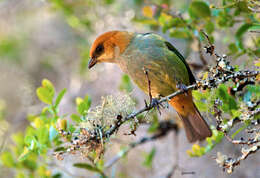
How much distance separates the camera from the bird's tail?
Answer: 272 cm

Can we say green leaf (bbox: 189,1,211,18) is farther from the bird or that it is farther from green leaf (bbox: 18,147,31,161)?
green leaf (bbox: 18,147,31,161)

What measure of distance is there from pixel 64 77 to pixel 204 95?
455cm

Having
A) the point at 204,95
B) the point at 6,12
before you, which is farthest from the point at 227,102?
the point at 6,12

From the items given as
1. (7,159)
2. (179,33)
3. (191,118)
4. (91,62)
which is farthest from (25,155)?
(179,33)

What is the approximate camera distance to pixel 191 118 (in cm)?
283

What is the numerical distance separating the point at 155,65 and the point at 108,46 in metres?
0.55

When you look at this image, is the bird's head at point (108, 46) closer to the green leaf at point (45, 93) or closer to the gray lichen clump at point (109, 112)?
the green leaf at point (45, 93)

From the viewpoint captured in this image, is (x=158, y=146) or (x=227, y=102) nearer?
(x=227, y=102)

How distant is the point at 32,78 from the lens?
253 inches

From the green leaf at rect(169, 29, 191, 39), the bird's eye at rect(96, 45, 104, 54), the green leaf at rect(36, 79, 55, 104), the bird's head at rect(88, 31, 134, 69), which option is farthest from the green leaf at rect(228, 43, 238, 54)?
the green leaf at rect(36, 79, 55, 104)

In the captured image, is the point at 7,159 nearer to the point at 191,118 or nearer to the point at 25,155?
the point at 25,155

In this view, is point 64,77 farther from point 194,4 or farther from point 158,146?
point 194,4

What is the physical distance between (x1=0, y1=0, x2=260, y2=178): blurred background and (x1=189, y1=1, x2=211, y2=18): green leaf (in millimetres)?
272

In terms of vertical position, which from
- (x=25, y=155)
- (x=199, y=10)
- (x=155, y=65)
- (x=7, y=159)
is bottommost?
(x=7, y=159)
